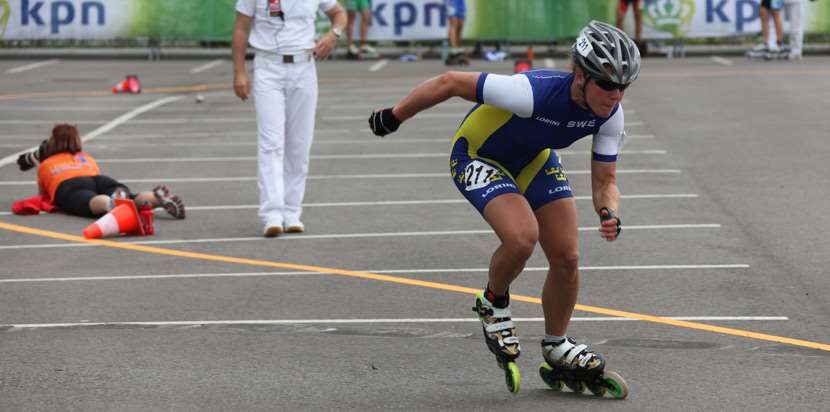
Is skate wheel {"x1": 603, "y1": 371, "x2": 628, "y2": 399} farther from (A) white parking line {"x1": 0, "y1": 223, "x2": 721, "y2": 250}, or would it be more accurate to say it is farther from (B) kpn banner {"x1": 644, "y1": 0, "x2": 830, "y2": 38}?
(B) kpn banner {"x1": 644, "y1": 0, "x2": 830, "y2": 38}

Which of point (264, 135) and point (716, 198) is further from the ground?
point (264, 135)

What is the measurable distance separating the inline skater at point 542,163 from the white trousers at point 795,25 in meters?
20.9

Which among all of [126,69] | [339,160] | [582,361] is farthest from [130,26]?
[582,361]

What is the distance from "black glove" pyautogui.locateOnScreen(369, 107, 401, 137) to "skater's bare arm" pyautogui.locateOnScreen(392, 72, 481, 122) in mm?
26

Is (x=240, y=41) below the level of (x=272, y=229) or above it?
above

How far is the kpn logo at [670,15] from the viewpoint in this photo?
28484 mm

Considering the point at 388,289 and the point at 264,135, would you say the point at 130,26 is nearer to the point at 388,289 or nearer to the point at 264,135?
the point at 264,135

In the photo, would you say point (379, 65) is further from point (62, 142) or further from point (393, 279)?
point (393, 279)

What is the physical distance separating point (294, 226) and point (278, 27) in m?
1.56

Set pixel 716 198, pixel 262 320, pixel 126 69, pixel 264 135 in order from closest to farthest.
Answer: pixel 262 320
pixel 264 135
pixel 716 198
pixel 126 69

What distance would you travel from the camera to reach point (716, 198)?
39.7 feet

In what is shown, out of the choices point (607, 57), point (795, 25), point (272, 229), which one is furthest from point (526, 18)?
point (607, 57)

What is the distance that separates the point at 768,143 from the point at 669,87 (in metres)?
6.23

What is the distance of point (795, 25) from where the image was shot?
2636cm
